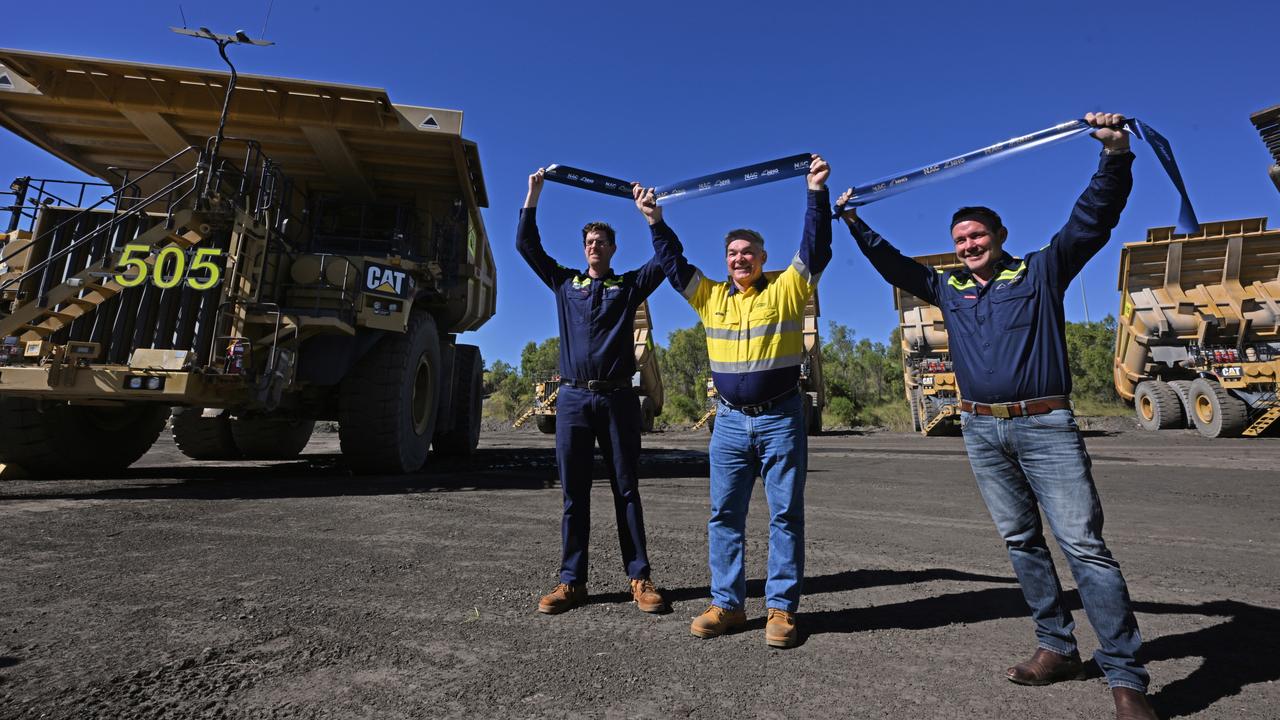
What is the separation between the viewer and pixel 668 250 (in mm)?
3029

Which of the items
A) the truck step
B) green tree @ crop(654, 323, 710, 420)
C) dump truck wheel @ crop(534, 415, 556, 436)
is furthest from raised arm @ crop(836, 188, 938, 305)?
green tree @ crop(654, 323, 710, 420)

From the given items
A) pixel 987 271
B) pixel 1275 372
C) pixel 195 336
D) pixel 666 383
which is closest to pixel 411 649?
pixel 987 271

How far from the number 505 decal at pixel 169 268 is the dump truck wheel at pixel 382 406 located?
1.49 metres

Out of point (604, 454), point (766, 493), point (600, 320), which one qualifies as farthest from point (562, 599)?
point (600, 320)

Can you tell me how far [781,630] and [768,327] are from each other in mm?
1193

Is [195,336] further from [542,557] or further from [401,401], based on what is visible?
[542,557]

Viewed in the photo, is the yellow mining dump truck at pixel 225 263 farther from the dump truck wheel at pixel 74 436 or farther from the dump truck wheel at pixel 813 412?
the dump truck wheel at pixel 813 412

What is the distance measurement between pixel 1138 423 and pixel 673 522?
700 inches

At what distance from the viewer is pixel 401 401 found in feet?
20.6

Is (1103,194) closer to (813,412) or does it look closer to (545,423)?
(813,412)

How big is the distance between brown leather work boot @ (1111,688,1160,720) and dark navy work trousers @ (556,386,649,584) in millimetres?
1759

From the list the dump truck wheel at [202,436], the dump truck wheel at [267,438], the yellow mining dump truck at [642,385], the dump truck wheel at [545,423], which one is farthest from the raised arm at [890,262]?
the dump truck wheel at [545,423]

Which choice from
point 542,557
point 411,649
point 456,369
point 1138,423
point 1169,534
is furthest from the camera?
point 1138,423

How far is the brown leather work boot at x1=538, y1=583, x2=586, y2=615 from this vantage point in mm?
2682
